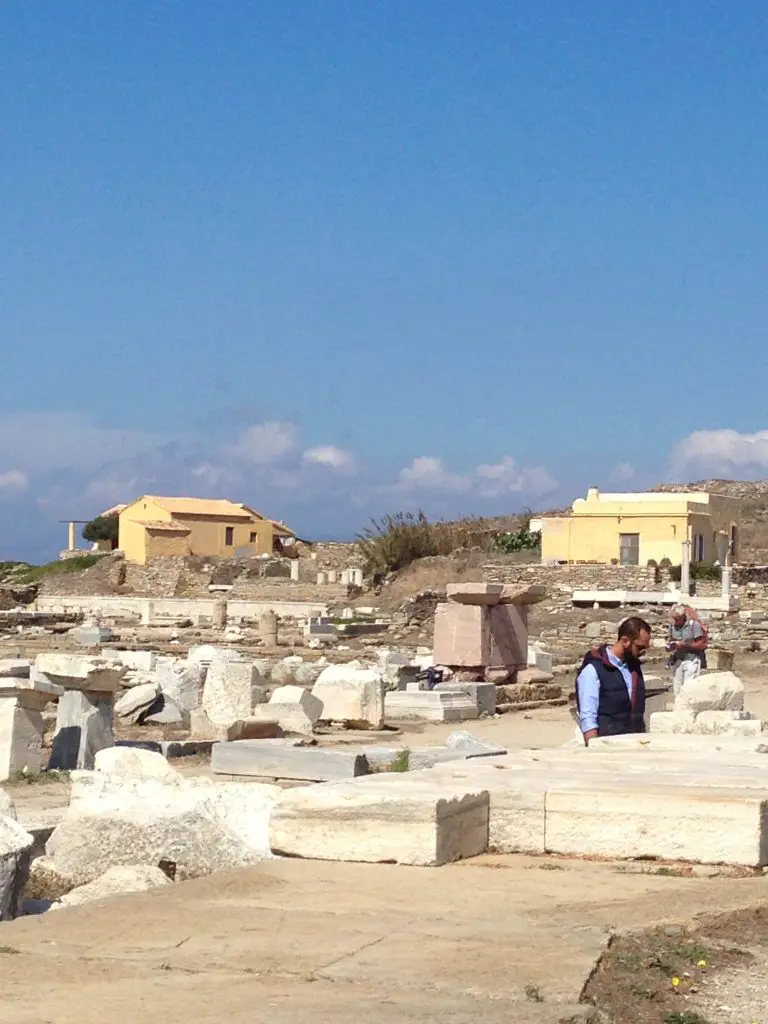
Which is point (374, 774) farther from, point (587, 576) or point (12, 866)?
point (587, 576)

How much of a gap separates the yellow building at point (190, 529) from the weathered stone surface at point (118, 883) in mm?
55657

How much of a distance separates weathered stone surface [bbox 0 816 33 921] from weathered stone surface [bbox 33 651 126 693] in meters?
5.94

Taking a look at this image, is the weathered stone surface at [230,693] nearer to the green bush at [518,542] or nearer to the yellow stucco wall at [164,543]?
the green bush at [518,542]

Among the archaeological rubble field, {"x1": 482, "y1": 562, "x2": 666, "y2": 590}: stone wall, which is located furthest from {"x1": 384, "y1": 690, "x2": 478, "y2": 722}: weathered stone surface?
{"x1": 482, "y1": 562, "x2": 666, "y2": 590}: stone wall

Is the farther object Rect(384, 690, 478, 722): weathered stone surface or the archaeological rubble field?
Rect(384, 690, 478, 722): weathered stone surface

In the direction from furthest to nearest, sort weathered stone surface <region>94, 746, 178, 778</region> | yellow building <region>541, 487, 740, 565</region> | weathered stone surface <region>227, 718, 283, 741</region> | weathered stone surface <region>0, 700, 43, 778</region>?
yellow building <region>541, 487, 740, 565</region> < weathered stone surface <region>227, 718, 283, 741</region> < weathered stone surface <region>0, 700, 43, 778</region> < weathered stone surface <region>94, 746, 178, 778</region>

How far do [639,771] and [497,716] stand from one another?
35.8ft

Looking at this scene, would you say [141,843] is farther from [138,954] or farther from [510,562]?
[510,562]

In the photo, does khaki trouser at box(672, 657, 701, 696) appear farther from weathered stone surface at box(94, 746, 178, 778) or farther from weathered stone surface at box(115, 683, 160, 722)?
weathered stone surface at box(94, 746, 178, 778)

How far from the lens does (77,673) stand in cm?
1206

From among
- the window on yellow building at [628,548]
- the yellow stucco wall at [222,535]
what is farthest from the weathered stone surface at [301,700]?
the yellow stucco wall at [222,535]

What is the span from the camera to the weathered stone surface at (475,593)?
1920 cm

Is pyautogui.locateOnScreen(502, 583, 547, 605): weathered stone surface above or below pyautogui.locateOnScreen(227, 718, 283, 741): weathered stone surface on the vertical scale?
above

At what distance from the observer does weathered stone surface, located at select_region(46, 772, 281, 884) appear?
6484 mm
